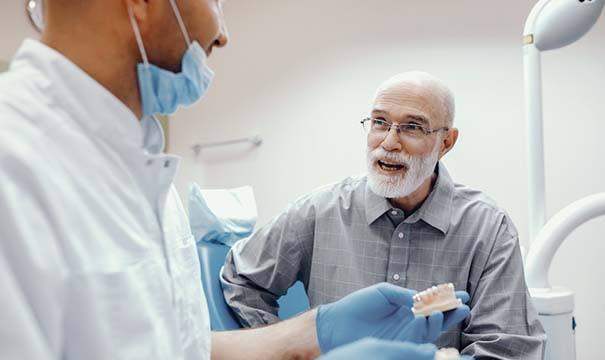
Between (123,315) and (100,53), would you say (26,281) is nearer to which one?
(123,315)

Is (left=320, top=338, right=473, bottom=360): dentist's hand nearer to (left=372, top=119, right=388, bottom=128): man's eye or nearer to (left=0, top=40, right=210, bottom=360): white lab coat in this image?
(left=0, top=40, right=210, bottom=360): white lab coat

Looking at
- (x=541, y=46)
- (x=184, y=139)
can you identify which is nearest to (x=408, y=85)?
(x=541, y=46)

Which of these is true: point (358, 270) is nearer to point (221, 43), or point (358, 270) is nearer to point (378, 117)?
point (378, 117)

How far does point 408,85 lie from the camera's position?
155 cm

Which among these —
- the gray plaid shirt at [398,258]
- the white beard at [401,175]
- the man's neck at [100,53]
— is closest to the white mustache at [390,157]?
the white beard at [401,175]

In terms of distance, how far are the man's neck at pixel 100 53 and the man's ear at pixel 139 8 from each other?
0.03 metres

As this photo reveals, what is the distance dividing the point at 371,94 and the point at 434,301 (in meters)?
1.83

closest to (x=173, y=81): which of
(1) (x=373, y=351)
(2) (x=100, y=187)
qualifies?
(2) (x=100, y=187)

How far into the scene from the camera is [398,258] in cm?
147

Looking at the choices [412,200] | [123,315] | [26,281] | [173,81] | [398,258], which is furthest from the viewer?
[412,200]

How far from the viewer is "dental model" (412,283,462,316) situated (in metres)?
1.12

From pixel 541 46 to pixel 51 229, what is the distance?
1614mm

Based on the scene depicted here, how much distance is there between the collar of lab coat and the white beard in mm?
928

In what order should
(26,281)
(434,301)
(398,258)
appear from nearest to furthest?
1. (26,281)
2. (434,301)
3. (398,258)
